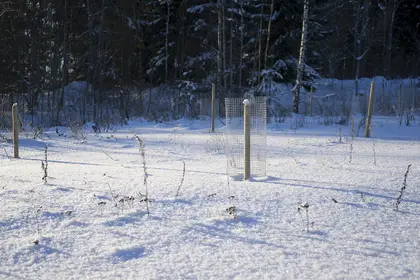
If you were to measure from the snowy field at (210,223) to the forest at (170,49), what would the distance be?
1098 centimetres

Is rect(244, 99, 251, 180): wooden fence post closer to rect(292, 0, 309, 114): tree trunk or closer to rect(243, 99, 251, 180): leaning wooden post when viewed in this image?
rect(243, 99, 251, 180): leaning wooden post

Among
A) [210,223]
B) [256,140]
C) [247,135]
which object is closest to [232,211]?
[210,223]

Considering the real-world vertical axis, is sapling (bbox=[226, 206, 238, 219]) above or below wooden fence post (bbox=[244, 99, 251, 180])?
below

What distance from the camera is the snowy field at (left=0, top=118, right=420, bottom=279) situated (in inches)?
95.3

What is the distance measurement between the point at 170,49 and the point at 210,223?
24943 millimetres

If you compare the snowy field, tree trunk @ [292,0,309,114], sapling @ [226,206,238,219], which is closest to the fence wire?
the snowy field

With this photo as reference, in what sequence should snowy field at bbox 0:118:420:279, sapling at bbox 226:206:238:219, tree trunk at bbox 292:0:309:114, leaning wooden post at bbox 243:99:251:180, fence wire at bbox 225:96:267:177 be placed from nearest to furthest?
snowy field at bbox 0:118:420:279, sapling at bbox 226:206:238:219, leaning wooden post at bbox 243:99:251:180, fence wire at bbox 225:96:267:177, tree trunk at bbox 292:0:309:114

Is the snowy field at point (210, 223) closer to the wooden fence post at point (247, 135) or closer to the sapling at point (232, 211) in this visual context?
the sapling at point (232, 211)

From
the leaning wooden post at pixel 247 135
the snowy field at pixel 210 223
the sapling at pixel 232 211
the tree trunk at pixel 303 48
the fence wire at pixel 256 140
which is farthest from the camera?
the tree trunk at pixel 303 48

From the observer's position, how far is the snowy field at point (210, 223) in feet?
7.94

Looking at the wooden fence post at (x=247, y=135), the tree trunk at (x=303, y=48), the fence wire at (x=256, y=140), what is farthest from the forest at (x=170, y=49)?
the wooden fence post at (x=247, y=135)

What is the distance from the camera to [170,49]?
2686cm

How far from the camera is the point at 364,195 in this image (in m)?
3.93

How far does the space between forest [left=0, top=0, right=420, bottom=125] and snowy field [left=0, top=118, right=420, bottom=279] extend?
10978mm
